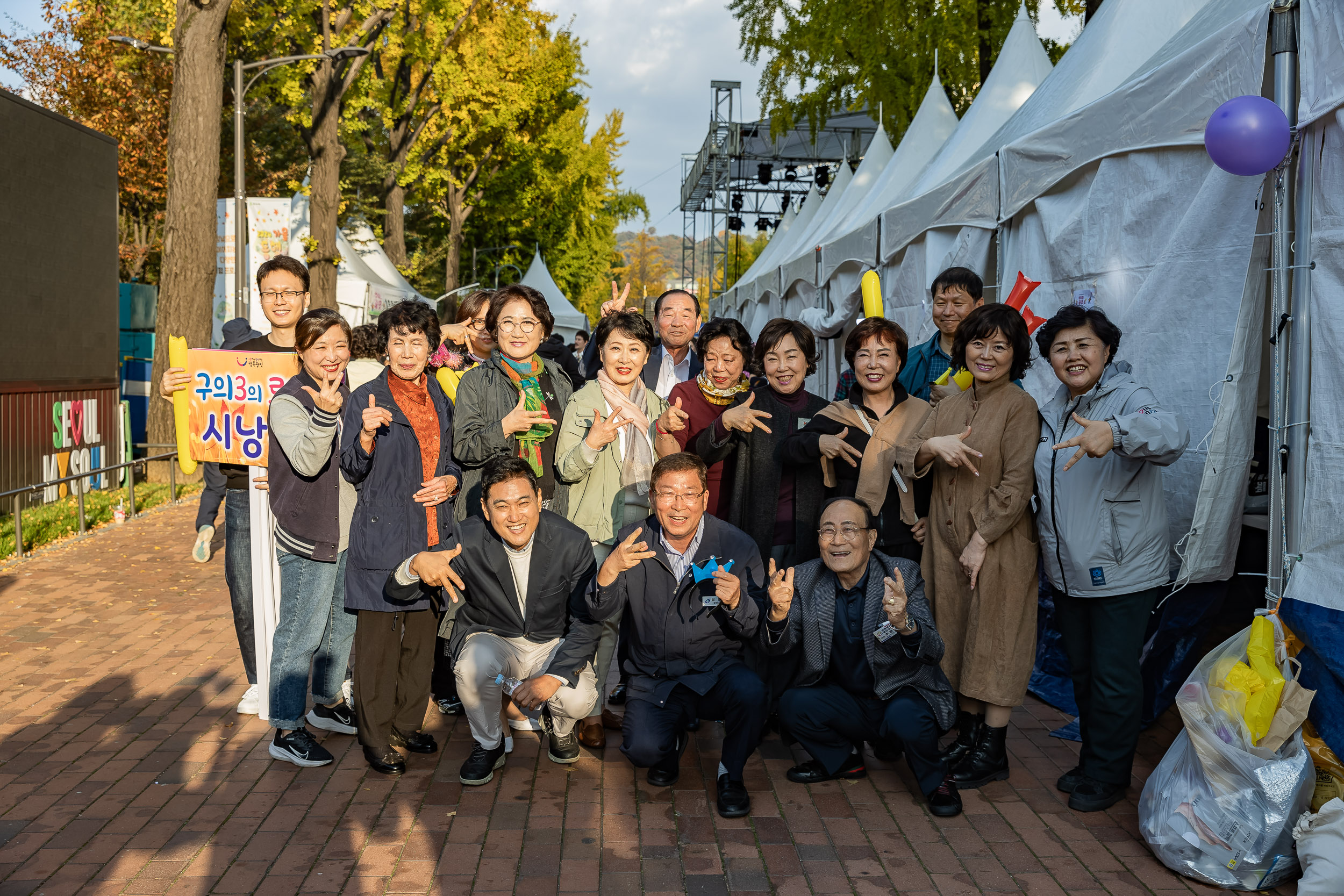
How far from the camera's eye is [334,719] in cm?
474

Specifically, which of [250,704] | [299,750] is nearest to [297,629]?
[299,750]

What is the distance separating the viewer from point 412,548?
4203 millimetres

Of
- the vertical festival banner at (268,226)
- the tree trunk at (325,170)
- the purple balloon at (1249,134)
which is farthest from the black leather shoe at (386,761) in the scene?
the vertical festival banner at (268,226)

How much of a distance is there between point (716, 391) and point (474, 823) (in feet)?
6.93

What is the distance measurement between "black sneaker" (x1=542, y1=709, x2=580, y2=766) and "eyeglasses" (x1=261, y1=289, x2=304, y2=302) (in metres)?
2.14

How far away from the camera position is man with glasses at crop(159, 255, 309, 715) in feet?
14.9

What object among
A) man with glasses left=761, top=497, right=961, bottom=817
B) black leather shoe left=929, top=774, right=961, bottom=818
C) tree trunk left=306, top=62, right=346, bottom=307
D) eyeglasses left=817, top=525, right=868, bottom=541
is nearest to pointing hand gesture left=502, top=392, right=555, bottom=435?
man with glasses left=761, top=497, right=961, bottom=817

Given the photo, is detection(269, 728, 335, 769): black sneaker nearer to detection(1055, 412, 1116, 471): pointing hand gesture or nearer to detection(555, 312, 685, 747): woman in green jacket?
detection(555, 312, 685, 747): woman in green jacket

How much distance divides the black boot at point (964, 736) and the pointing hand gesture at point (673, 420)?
5.62ft

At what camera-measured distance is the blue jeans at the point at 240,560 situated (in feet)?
15.5

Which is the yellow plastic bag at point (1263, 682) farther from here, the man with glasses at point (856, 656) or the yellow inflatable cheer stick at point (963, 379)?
the yellow inflatable cheer stick at point (963, 379)

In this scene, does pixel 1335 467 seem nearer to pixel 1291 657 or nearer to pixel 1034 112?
pixel 1291 657

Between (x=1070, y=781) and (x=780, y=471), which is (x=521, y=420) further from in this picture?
(x=1070, y=781)

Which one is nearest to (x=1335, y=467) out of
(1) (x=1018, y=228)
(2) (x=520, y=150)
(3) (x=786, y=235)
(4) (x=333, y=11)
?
(1) (x=1018, y=228)
